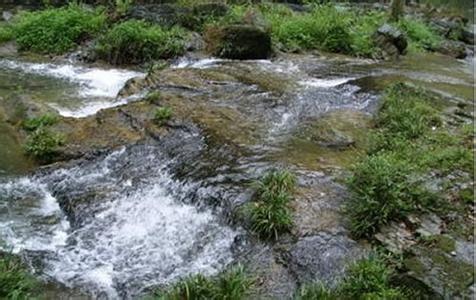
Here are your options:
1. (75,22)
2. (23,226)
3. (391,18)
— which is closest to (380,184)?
(23,226)

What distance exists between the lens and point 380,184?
25.4 feet

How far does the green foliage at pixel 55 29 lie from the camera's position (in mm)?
17797

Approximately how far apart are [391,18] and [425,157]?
1451 centimetres

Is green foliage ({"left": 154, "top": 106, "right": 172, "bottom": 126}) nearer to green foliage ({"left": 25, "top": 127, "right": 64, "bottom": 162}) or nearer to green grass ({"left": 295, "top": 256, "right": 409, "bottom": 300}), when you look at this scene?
green foliage ({"left": 25, "top": 127, "right": 64, "bottom": 162})

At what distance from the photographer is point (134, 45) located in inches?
663

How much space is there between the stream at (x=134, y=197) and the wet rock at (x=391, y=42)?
449 centimetres

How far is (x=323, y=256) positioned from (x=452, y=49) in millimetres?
16319

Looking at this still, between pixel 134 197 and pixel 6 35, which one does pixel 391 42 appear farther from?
pixel 134 197

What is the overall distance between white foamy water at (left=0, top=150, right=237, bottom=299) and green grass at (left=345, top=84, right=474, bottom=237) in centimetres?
185

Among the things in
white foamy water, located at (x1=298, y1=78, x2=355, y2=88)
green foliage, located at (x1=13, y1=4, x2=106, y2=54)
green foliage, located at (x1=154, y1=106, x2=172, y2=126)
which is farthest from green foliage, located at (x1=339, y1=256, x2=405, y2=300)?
green foliage, located at (x1=13, y1=4, x2=106, y2=54)

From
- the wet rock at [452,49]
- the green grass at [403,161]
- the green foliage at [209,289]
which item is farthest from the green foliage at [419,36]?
the green foliage at [209,289]

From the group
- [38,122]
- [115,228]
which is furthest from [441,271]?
[38,122]

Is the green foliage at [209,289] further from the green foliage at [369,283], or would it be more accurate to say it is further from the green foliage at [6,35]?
the green foliage at [6,35]

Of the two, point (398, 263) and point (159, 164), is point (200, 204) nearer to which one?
point (159, 164)
